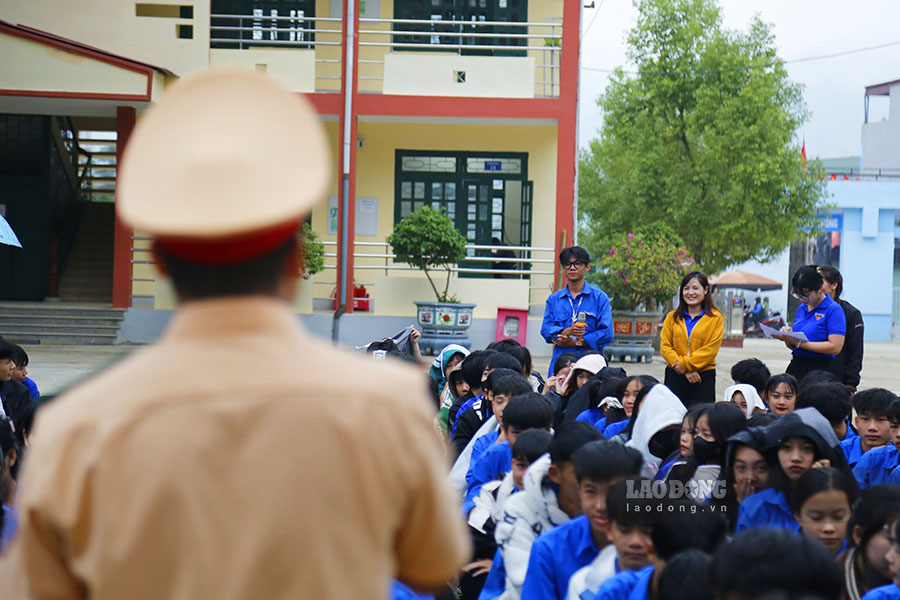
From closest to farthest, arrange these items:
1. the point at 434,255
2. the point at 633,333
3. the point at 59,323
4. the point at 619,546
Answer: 1. the point at 619,546
2. the point at 434,255
3. the point at 59,323
4. the point at 633,333

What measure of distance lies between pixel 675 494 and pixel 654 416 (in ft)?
3.96

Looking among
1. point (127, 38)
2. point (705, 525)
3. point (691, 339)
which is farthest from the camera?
point (127, 38)

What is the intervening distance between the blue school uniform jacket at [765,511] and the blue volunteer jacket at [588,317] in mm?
3260

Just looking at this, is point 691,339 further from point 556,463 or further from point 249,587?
point 249,587

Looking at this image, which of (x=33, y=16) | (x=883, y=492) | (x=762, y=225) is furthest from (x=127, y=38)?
(x=883, y=492)

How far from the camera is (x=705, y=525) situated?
2.90 meters

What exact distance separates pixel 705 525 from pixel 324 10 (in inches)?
589

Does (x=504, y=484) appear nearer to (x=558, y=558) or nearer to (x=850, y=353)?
(x=558, y=558)

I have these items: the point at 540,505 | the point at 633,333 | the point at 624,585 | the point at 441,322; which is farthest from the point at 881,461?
the point at 633,333

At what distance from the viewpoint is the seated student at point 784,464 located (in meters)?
3.64

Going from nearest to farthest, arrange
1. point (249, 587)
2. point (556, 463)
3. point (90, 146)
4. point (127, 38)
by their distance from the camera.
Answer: point (249, 587), point (556, 463), point (127, 38), point (90, 146)

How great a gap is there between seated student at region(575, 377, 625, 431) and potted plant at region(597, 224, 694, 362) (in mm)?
10316

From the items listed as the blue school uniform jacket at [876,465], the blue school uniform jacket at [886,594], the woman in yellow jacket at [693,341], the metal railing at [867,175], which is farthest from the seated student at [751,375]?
the metal railing at [867,175]

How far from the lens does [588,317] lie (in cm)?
700
